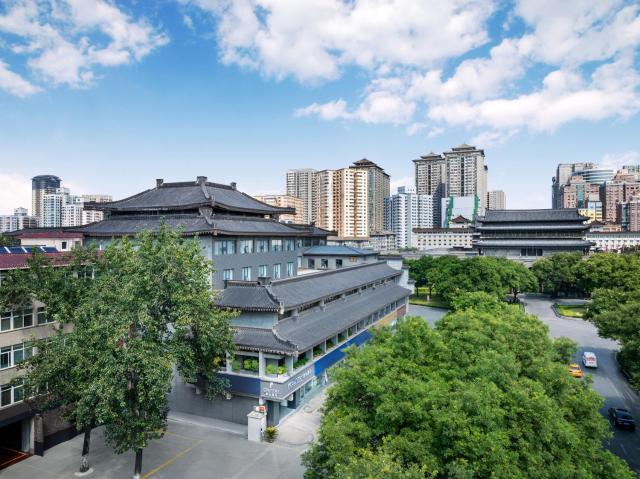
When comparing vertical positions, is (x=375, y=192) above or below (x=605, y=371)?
above

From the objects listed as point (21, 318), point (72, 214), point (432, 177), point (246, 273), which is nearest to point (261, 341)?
point (21, 318)

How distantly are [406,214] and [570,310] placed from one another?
110m

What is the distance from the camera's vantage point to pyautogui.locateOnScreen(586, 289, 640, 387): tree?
23.1 metres

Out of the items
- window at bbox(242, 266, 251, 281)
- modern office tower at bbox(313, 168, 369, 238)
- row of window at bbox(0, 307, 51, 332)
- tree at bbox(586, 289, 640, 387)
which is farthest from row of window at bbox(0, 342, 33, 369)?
modern office tower at bbox(313, 168, 369, 238)

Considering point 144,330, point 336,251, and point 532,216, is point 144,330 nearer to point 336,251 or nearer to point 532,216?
point 336,251

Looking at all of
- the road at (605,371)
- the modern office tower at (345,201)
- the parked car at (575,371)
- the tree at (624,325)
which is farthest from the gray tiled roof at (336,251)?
the modern office tower at (345,201)

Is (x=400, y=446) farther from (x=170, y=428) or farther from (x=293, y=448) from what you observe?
(x=170, y=428)

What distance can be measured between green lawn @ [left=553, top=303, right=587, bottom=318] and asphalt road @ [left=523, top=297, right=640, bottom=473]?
1.19m

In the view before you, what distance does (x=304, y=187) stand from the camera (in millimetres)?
157000

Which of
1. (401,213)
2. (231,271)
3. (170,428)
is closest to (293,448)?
(170,428)

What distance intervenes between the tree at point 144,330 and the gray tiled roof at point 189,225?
10.6 m

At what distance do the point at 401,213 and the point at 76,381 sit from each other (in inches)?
6107

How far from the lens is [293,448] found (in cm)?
2281

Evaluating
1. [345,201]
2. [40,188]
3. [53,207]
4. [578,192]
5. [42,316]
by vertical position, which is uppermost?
[40,188]
